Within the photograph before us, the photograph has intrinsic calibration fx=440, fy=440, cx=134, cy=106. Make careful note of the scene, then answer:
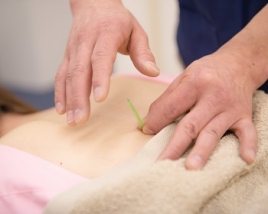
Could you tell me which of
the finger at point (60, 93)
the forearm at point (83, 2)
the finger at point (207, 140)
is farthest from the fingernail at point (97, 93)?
the forearm at point (83, 2)

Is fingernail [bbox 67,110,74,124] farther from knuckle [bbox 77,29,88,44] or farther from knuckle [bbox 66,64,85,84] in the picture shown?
knuckle [bbox 77,29,88,44]

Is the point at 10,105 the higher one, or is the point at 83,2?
the point at 83,2

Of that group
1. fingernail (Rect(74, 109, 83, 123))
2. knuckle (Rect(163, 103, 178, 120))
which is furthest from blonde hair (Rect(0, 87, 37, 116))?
knuckle (Rect(163, 103, 178, 120))

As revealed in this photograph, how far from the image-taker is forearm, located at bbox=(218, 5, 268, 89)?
90 centimetres

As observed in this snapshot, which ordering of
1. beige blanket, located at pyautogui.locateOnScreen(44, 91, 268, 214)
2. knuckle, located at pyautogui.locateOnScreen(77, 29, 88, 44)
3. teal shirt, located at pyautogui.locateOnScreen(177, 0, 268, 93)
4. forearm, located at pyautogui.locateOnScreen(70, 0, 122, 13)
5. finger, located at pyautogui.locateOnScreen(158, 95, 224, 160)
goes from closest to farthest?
1. beige blanket, located at pyautogui.locateOnScreen(44, 91, 268, 214)
2. finger, located at pyautogui.locateOnScreen(158, 95, 224, 160)
3. knuckle, located at pyautogui.locateOnScreen(77, 29, 88, 44)
4. forearm, located at pyautogui.locateOnScreen(70, 0, 122, 13)
5. teal shirt, located at pyautogui.locateOnScreen(177, 0, 268, 93)

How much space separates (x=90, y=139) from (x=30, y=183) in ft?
0.57

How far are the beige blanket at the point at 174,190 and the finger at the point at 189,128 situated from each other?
0.03 m

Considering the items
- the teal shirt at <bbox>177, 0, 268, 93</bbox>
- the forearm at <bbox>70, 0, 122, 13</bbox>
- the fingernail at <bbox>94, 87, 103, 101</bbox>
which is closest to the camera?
the fingernail at <bbox>94, 87, 103, 101</bbox>

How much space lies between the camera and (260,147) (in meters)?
0.78

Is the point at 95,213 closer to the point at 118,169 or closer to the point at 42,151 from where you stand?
the point at 118,169

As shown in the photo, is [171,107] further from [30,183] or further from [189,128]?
[30,183]

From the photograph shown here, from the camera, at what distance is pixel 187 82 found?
0.84 meters

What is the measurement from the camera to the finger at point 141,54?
92cm

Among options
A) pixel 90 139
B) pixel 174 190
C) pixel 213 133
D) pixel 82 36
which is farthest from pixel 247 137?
pixel 82 36
